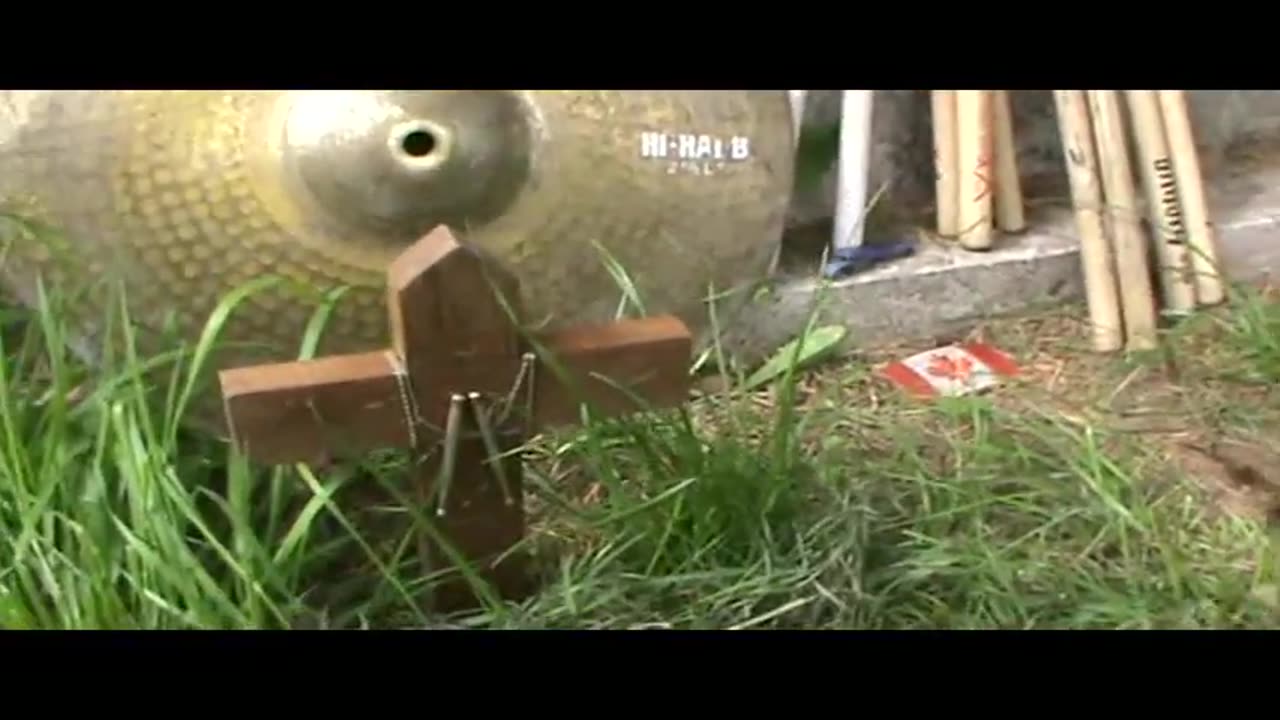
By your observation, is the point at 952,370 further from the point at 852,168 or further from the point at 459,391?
the point at 459,391

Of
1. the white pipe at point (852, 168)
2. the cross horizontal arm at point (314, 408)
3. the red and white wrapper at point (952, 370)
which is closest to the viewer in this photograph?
the cross horizontal arm at point (314, 408)

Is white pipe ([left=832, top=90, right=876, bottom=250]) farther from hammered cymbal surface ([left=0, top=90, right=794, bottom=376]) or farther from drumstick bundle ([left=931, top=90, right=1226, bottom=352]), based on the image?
hammered cymbal surface ([left=0, top=90, right=794, bottom=376])

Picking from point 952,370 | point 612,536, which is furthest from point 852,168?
point 612,536

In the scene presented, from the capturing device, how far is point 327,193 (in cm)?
155

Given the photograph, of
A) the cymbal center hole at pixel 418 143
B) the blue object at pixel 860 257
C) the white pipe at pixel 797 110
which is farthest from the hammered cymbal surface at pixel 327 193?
the blue object at pixel 860 257

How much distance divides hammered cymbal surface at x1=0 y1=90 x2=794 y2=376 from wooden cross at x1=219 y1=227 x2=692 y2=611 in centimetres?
31

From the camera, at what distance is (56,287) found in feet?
4.87

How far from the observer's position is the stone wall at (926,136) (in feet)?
6.32

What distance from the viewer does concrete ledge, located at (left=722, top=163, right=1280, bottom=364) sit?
1.80 m

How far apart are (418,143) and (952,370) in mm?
602

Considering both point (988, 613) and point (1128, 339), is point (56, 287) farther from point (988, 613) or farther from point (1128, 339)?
point (1128, 339)

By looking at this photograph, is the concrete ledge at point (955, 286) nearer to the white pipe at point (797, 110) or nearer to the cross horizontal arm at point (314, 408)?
the white pipe at point (797, 110)

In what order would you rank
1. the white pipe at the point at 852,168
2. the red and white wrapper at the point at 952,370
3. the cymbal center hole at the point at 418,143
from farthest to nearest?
the white pipe at the point at 852,168
the red and white wrapper at the point at 952,370
the cymbal center hole at the point at 418,143

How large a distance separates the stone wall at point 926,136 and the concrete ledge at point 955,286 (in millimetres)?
105
